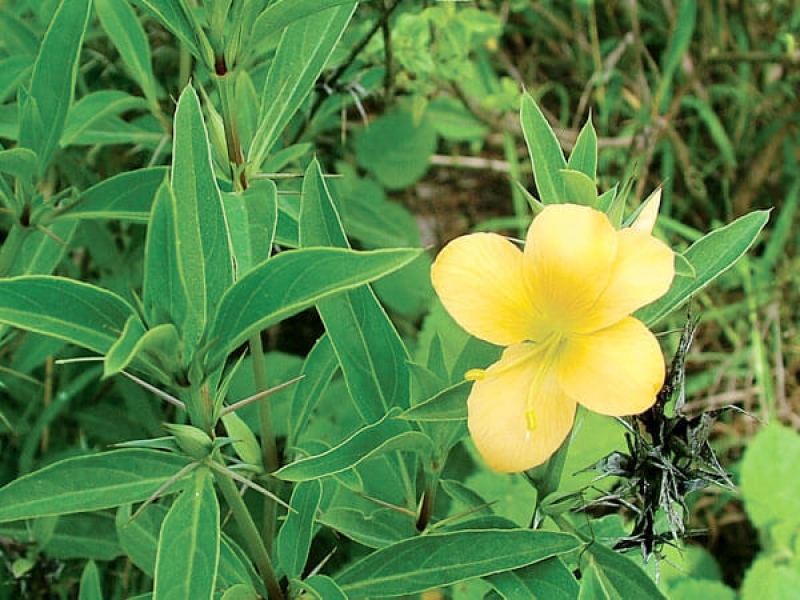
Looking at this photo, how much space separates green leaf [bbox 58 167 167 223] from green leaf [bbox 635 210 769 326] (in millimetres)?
491

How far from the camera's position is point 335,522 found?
2.61 ft

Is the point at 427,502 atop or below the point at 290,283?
below

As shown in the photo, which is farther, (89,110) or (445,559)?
(89,110)

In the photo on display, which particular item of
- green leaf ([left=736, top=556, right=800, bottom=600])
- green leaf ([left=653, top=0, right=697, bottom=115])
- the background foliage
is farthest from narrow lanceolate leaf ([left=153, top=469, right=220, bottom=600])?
green leaf ([left=653, top=0, right=697, bottom=115])

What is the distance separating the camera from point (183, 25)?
0.74 metres

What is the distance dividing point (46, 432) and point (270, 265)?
2.74 feet

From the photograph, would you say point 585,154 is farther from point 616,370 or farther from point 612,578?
point 612,578

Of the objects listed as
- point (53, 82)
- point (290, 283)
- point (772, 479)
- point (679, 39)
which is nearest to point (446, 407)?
point (290, 283)

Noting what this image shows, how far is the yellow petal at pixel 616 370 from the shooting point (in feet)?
1.94

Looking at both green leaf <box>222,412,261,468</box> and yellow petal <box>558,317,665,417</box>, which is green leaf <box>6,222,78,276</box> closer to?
green leaf <box>222,412,261,468</box>

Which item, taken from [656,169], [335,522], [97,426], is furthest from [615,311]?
[656,169]

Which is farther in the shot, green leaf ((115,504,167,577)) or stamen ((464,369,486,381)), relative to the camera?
green leaf ((115,504,167,577))

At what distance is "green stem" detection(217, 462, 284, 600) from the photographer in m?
0.70

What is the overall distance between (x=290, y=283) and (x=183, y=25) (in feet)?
0.89
